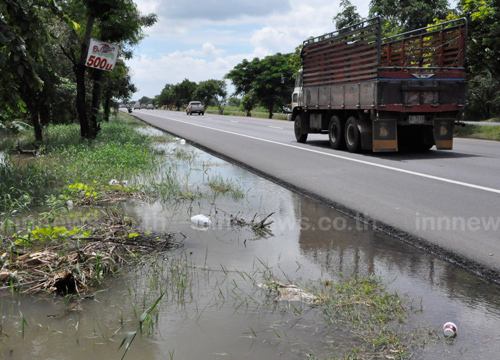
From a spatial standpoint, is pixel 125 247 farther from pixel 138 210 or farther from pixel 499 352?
pixel 499 352

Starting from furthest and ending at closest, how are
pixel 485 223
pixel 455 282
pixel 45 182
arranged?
1. pixel 45 182
2. pixel 485 223
3. pixel 455 282

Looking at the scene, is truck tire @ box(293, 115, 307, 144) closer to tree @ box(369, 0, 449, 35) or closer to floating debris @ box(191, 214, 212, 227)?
floating debris @ box(191, 214, 212, 227)

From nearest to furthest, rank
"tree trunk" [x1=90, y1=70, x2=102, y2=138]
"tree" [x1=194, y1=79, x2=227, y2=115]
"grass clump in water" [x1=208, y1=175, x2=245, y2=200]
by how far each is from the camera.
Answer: "grass clump in water" [x1=208, y1=175, x2=245, y2=200], "tree trunk" [x1=90, y1=70, x2=102, y2=138], "tree" [x1=194, y1=79, x2=227, y2=115]

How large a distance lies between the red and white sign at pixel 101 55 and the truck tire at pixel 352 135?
748 centimetres

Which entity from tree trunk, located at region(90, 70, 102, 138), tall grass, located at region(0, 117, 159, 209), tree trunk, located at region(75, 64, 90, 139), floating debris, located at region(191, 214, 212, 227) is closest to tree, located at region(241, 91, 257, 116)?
tree trunk, located at region(90, 70, 102, 138)

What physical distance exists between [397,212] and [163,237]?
309 cm

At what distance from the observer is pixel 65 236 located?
16.1 feet

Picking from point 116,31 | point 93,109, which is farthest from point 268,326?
point 93,109

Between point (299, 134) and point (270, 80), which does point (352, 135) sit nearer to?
point (299, 134)

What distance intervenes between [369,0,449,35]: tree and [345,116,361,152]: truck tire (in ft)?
68.8

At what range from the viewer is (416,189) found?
810 cm

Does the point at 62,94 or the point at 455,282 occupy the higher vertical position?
the point at 62,94

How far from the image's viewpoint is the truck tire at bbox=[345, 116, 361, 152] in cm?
1402

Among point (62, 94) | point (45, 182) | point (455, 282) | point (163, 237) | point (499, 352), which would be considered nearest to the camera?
point (499, 352)
